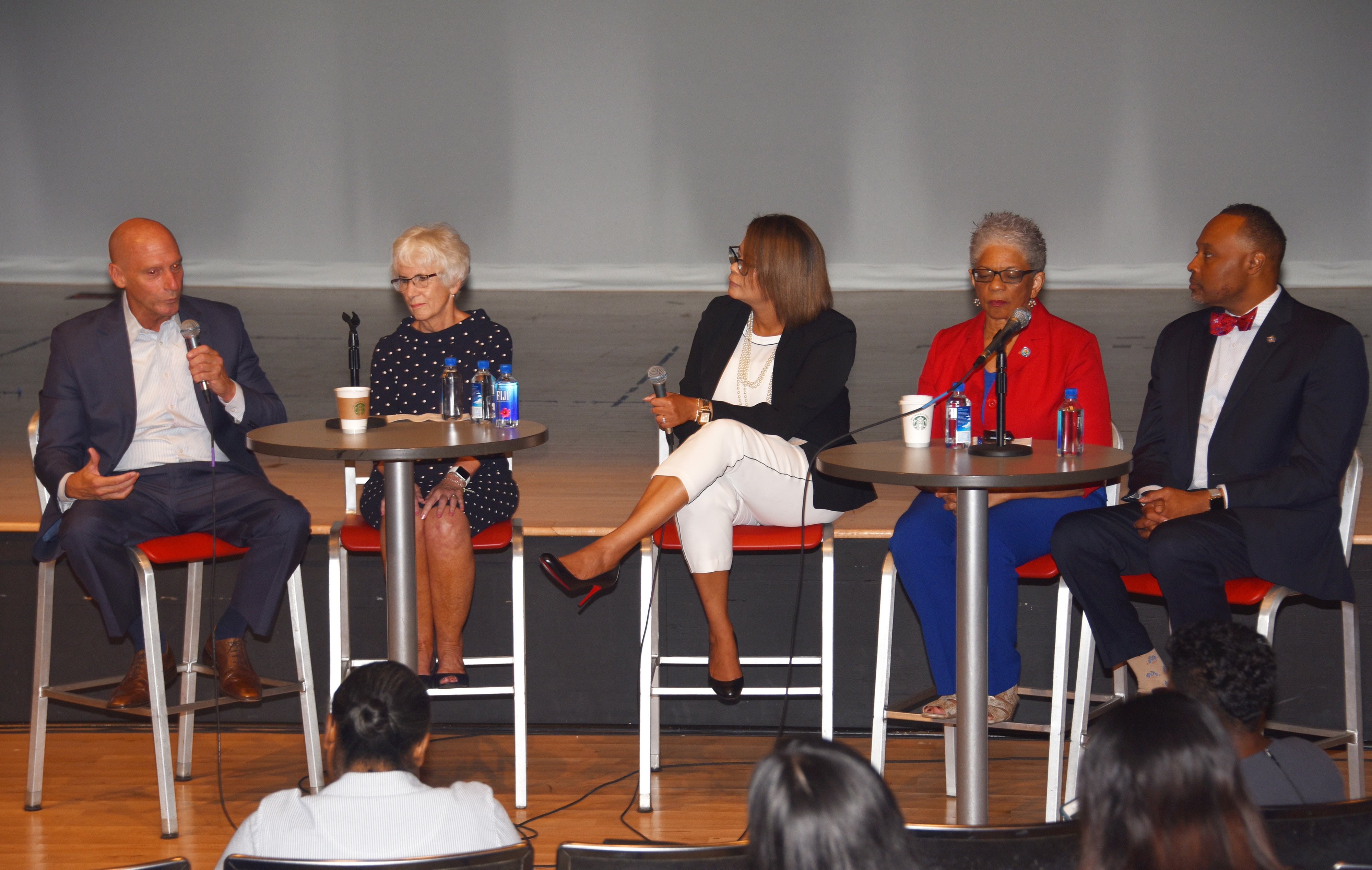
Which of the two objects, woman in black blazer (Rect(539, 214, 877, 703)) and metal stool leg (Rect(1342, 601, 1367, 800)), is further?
woman in black blazer (Rect(539, 214, 877, 703))

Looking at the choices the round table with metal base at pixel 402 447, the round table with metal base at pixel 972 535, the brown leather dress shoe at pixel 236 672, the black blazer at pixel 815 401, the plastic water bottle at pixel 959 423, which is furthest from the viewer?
the black blazer at pixel 815 401

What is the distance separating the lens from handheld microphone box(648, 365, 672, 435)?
2934 mm

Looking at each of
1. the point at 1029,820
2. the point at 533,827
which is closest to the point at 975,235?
the point at 1029,820

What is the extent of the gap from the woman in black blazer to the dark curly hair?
1.36 meters

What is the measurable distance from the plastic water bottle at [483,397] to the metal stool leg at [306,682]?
616 mm

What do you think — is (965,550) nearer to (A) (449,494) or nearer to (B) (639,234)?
(A) (449,494)

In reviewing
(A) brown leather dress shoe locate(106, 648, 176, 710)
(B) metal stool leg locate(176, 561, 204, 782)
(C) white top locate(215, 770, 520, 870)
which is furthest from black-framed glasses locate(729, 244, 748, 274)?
(C) white top locate(215, 770, 520, 870)

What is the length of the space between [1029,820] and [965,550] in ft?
2.78

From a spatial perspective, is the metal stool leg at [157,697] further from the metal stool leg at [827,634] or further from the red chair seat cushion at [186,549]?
the metal stool leg at [827,634]

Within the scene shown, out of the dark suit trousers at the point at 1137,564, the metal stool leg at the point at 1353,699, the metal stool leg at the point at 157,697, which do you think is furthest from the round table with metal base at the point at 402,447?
the metal stool leg at the point at 1353,699

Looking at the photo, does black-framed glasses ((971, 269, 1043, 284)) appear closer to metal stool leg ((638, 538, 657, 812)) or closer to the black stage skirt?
metal stool leg ((638, 538, 657, 812))

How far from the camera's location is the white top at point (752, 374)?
3406 millimetres

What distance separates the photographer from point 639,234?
13.4 m

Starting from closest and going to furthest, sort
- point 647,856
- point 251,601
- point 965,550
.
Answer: point 647,856 → point 965,550 → point 251,601
